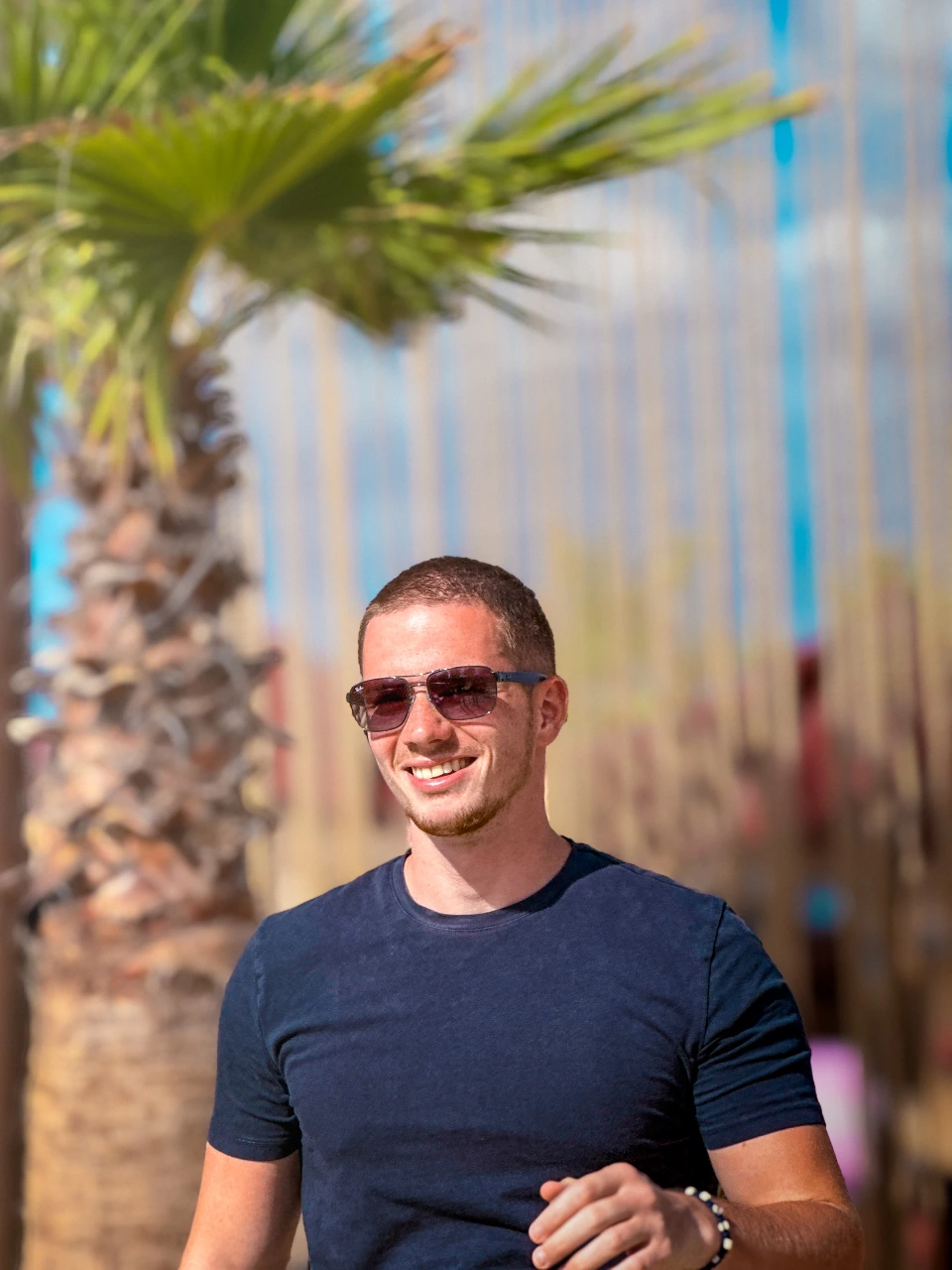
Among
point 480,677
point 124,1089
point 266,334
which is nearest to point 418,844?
point 480,677

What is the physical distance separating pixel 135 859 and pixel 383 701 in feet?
4.73

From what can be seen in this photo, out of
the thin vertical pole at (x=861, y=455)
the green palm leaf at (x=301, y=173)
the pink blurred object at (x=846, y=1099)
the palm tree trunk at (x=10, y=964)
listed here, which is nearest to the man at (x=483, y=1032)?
the green palm leaf at (x=301, y=173)

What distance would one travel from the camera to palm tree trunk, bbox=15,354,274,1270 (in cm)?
230

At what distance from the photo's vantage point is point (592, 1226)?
2.76 feet

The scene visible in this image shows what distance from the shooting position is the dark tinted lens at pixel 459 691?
106 cm

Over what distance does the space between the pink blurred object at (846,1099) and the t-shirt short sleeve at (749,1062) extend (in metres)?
2.74

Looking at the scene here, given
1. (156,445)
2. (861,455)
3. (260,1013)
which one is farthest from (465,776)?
(861,455)

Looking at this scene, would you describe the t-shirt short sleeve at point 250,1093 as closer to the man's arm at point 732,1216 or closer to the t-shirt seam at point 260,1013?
the t-shirt seam at point 260,1013

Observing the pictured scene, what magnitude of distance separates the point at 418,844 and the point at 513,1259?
0.31 meters

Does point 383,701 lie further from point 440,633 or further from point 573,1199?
point 573,1199

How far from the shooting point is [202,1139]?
2324 mm

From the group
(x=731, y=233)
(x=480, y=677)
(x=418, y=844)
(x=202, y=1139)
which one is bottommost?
(x=202, y=1139)

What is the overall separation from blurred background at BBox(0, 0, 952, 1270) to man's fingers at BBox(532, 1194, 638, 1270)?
108 inches

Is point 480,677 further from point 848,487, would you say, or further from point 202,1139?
point 848,487
